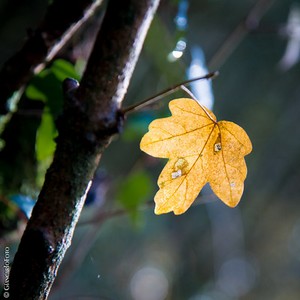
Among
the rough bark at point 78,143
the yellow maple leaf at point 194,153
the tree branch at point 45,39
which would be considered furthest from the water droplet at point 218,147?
the tree branch at point 45,39

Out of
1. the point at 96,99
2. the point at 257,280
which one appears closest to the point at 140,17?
the point at 96,99

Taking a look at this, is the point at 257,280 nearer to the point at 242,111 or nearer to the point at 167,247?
the point at 167,247

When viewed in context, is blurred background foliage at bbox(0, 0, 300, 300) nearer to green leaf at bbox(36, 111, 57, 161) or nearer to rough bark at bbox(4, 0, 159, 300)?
green leaf at bbox(36, 111, 57, 161)

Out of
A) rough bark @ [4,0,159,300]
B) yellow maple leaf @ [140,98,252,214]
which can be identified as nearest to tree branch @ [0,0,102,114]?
rough bark @ [4,0,159,300]

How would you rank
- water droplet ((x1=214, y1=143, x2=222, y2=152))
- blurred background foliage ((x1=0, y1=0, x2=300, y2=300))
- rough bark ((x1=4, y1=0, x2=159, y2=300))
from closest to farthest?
rough bark ((x1=4, y1=0, x2=159, y2=300)) < water droplet ((x1=214, y1=143, x2=222, y2=152)) < blurred background foliage ((x1=0, y1=0, x2=300, y2=300))

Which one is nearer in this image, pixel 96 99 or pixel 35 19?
pixel 96 99

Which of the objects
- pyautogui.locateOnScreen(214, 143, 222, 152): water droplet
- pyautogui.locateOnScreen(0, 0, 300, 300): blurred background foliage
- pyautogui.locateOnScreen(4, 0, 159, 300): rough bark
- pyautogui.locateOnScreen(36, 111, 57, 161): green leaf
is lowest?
pyautogui.locateOnScreen(0, 0, 300, 300): blurred background foliage

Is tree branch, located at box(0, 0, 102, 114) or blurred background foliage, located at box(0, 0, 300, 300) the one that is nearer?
tree branch, located at box(0, 0, 102, 114)
